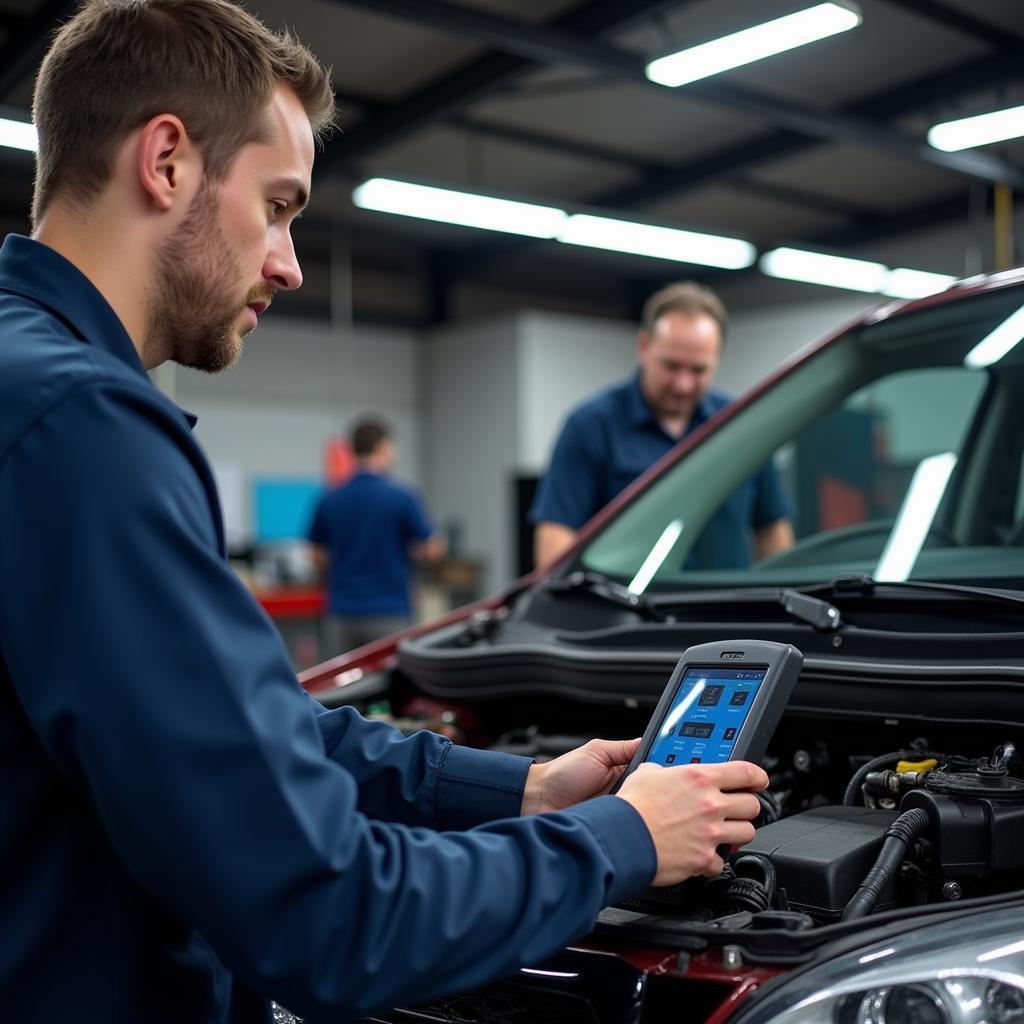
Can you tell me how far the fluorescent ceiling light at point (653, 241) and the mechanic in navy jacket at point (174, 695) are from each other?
7.26m

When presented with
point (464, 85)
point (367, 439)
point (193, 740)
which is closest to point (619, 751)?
point (193, 740)

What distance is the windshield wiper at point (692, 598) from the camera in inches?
62.1

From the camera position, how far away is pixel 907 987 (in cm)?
102

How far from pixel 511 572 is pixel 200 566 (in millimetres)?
10338

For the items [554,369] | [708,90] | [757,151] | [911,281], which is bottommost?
[554,369]

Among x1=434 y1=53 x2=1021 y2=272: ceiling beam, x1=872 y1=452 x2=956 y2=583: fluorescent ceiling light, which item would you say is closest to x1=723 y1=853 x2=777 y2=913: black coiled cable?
x1=872 y1=452 x2=956 y2=583: fluorescent ceiling light

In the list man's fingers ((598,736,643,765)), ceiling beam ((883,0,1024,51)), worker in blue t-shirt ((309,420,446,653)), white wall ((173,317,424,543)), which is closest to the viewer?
man's fingers ((598,736,643,765))

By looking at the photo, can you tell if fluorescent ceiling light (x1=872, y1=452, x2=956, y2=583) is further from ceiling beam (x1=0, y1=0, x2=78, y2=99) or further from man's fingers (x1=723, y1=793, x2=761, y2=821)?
ceiling beam (x1=0, y1=0, x2=78, y2=99)

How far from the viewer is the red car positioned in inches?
42.1

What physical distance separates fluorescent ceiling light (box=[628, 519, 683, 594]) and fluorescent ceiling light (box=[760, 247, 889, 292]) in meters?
7.59

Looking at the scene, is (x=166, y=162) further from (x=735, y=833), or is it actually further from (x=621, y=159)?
→ (x=621, y=159)

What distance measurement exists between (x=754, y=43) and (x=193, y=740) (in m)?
5.51

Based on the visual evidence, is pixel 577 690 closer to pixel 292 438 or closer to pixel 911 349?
pixel 911 349

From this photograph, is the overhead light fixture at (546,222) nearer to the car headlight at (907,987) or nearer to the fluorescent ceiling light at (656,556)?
the fluorescent ceiling light at (656,556)
